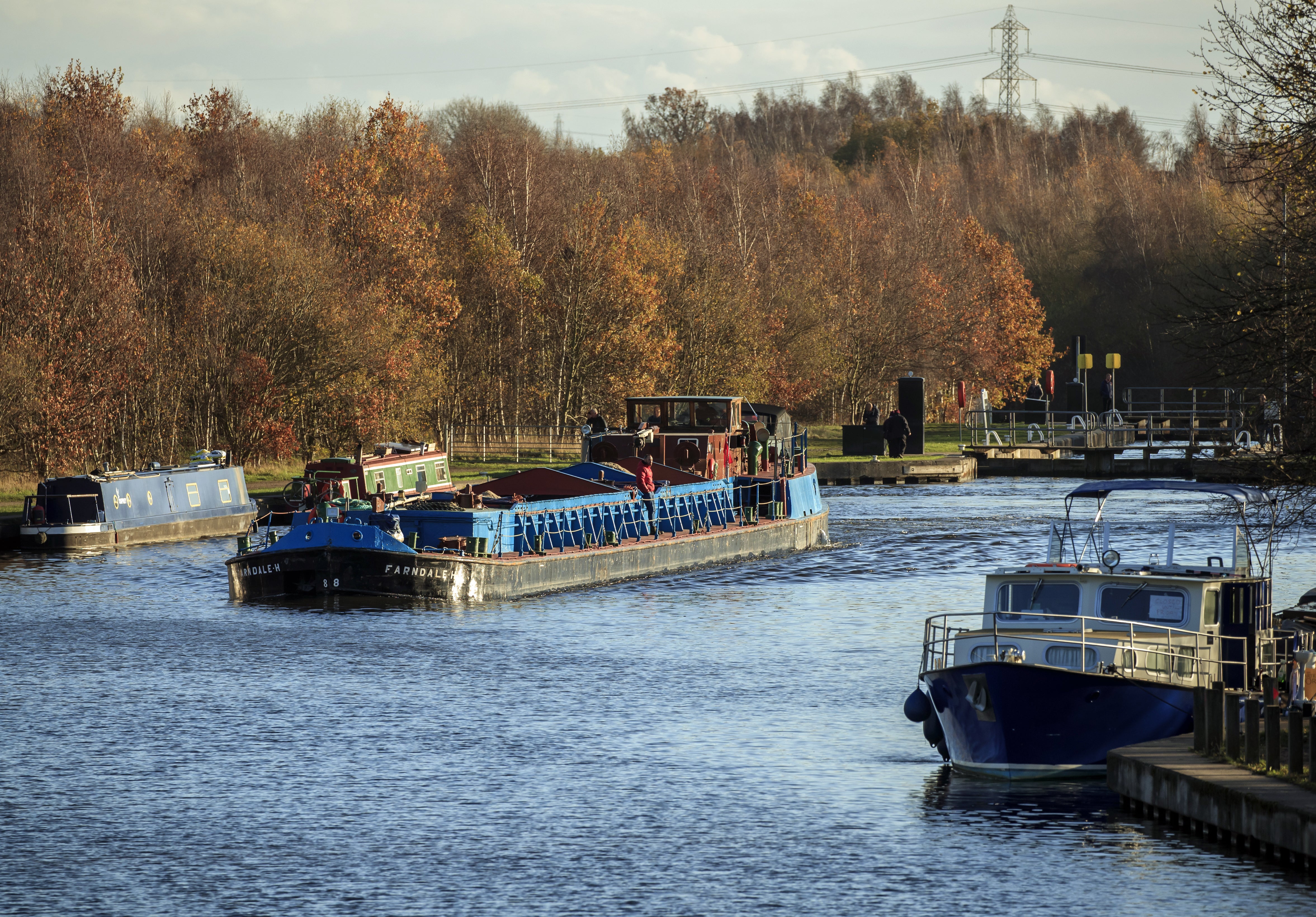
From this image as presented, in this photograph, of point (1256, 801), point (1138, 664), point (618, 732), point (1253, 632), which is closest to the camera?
point (1256, 801)

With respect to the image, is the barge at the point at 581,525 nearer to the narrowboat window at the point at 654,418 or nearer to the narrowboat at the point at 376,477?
the narrowboat window at the point at 654,418

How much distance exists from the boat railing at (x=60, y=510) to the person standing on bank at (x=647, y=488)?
15485 mm

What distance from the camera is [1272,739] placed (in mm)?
15484

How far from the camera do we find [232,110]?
284 ft

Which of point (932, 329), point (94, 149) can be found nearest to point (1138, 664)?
point (94, 149)

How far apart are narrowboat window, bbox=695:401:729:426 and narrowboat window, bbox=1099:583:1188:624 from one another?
27.1 metres

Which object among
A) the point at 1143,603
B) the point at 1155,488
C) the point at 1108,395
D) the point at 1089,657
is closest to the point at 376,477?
the point at 1155,488

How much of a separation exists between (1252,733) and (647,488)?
2607cm

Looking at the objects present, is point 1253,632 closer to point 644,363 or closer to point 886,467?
point 886,467

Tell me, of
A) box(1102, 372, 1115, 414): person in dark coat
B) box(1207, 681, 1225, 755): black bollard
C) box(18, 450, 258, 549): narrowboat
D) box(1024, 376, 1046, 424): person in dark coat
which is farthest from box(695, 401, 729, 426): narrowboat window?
box(1024, 376, 1046, 424): person in dark coat

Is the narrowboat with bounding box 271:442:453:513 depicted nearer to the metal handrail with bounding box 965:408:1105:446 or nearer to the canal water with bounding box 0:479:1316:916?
the canal water with bounding box 0:479:1316:916

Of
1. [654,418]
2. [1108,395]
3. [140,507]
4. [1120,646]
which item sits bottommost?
[1120,646]

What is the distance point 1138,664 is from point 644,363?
54.0 metres

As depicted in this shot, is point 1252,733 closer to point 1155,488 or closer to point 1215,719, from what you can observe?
point 1215,719
